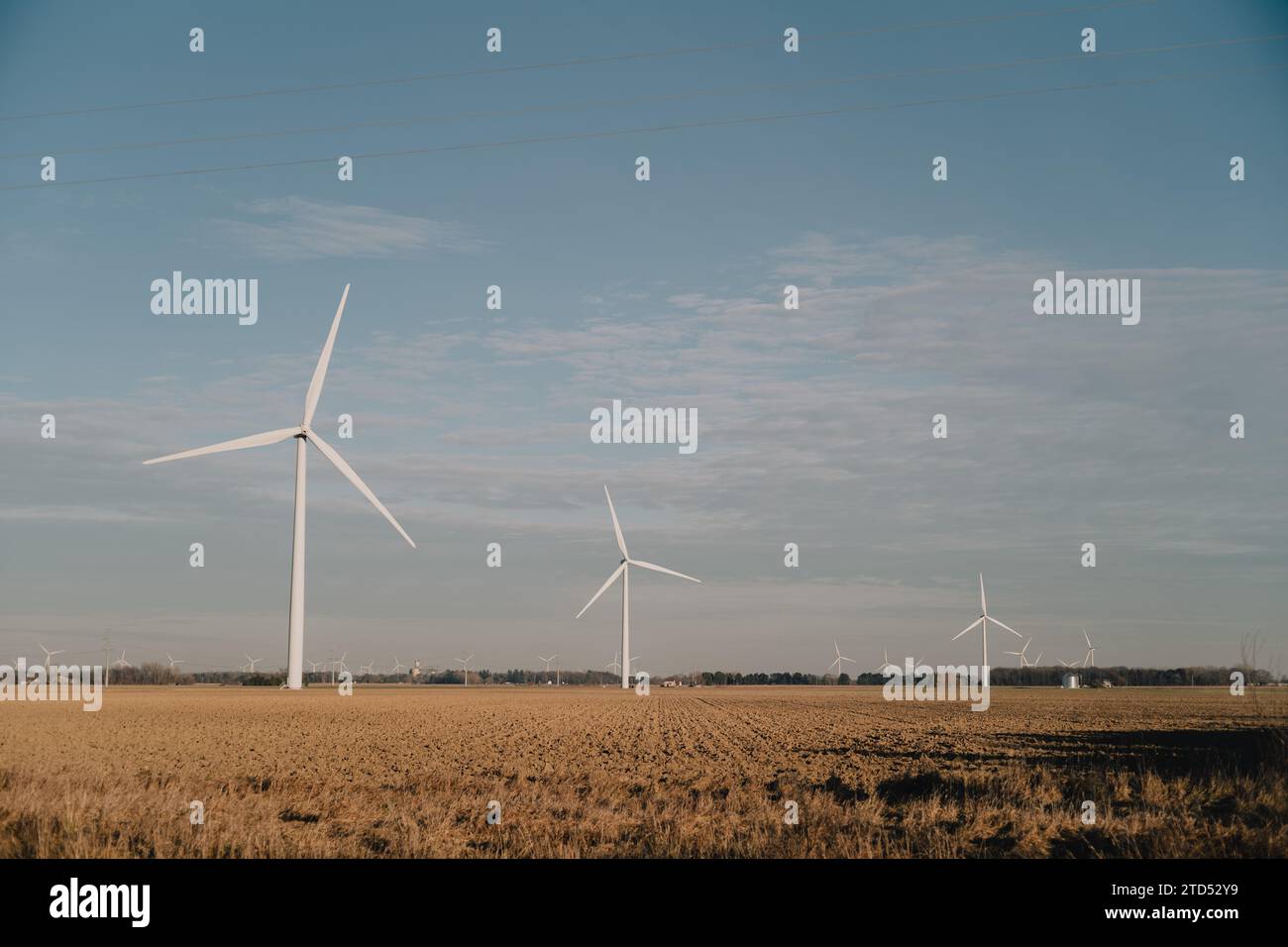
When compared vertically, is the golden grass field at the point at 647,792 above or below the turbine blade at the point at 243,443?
below

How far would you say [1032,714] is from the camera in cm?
7394

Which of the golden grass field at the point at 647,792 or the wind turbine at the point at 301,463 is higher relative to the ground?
the wind turbine at the point at 301,463

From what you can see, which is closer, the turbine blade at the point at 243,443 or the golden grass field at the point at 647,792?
the golden grass field at the point at 647,792

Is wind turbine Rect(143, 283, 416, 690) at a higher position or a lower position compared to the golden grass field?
higher

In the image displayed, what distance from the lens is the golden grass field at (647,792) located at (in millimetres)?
17875

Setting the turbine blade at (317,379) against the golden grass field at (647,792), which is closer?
the golden grass field at (647,792)

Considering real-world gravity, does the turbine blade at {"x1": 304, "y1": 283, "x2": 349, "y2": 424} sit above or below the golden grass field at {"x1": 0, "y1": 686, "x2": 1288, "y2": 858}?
above

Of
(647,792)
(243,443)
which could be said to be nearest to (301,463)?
(243,443)

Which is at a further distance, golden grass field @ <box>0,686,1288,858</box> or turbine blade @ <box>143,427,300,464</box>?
turbine blade @ <box>143,427,300,464</box>

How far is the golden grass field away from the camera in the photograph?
1788cm
